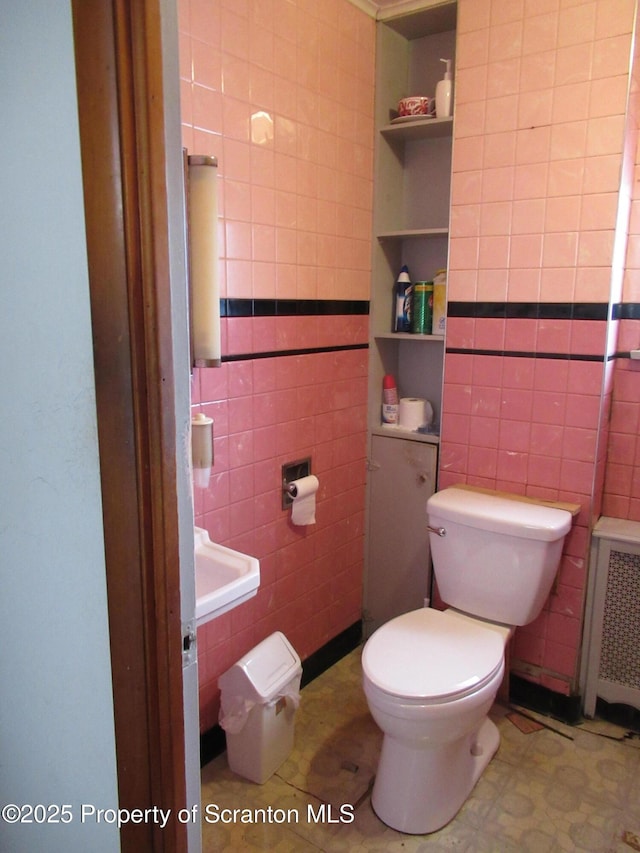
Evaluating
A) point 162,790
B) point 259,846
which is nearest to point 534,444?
point 259,846

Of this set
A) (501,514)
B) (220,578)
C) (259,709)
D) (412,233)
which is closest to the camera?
(220,578)

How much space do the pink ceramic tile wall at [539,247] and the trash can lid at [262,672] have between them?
2.75ft

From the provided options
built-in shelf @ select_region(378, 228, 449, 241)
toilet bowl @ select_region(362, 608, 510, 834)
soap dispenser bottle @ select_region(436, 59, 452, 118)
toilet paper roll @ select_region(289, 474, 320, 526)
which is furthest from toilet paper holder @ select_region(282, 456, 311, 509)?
soap dispenser bottle @ select_region(436, 59, 452, 118)

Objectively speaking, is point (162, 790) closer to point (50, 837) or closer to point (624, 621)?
point (50, 837)

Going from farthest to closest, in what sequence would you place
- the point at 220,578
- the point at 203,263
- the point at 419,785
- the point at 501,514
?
the point at 501,514 < the point at 419,785 < the point at 220,578 < the point at 203,263

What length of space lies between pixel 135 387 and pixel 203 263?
502 millimetres

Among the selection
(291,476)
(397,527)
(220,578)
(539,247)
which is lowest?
(397,527)

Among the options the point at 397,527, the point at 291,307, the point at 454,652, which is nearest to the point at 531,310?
the point at 291,307

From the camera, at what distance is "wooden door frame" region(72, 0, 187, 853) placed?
29.0 inches

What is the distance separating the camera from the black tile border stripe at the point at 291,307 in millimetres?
1751

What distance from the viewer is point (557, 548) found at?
74.2 inches

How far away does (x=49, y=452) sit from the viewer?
951mm

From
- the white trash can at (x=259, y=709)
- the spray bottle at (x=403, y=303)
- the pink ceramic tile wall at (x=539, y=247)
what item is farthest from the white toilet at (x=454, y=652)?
the spray bottle at (x=403, y=303)

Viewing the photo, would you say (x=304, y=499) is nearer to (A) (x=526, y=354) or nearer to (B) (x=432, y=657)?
(B) (x=432, y=657)
